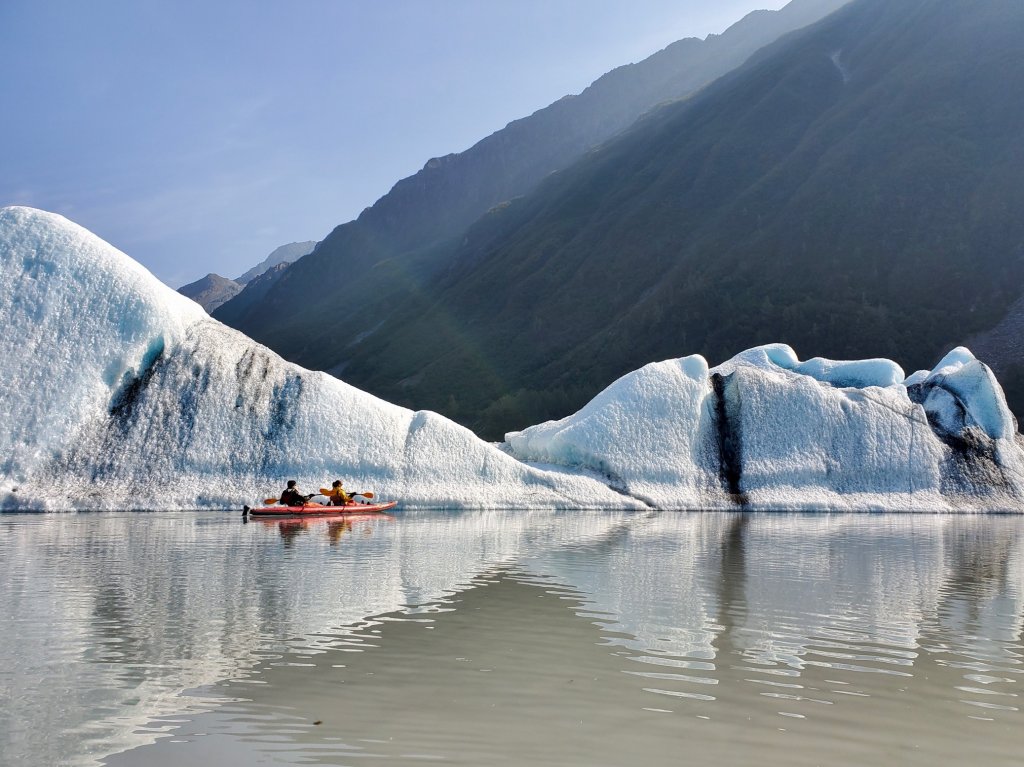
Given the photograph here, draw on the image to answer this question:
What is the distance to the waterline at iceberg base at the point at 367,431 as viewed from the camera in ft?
Answer: 87.1

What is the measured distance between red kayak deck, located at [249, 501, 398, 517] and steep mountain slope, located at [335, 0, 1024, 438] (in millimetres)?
73446

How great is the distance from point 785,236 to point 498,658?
10776cm

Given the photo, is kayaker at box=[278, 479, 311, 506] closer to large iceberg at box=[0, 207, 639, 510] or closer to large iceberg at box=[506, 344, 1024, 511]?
large iceberg at box=[0, 207, 639, 510]

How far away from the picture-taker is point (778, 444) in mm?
32781

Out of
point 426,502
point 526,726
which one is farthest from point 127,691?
point 426,502

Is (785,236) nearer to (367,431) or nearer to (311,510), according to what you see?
(367,431)

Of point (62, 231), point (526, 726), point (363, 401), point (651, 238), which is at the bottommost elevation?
point (526, 726)

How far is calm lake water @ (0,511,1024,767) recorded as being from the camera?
5.91 metres

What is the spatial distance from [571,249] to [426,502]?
115 metres

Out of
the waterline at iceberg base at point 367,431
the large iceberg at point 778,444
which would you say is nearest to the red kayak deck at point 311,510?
the waterline at iceberg base at point 367,431

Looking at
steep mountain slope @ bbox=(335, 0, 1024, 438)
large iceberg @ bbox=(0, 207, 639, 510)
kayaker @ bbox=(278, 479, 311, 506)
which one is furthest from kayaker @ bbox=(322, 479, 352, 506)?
steep mountain slope @ bbox=(335, 0, 1024, 438)

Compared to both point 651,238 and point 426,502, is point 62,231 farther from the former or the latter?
point 651,238

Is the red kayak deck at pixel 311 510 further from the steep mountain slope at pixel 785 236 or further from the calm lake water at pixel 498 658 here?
the steep mountain slope at pixel 785 236

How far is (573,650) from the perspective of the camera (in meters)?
8.52
